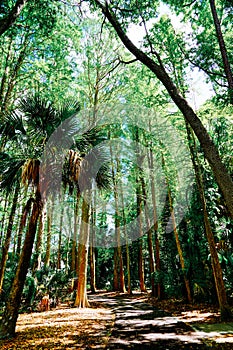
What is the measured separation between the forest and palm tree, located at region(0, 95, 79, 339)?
27mm

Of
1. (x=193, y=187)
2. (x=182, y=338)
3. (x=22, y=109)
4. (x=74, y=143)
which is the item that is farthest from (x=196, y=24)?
(x=182, y=338)

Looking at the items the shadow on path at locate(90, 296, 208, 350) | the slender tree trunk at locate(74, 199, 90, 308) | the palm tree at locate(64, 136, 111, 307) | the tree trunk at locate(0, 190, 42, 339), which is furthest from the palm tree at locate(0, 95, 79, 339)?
the slender tree trunk at locate(74, 199, 90, 308)

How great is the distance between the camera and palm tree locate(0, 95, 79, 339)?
628cm

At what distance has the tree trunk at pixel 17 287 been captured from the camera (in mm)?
5945

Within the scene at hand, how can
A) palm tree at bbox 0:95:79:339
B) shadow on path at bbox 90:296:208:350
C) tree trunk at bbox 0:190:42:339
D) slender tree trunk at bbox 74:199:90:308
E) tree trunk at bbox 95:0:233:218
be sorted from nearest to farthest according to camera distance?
tree trunk at bbox 95:0:233:218 < shadow on path at bbox 90:296:208:350 < tree trunk at bbox 0:190:42:339 < palm tree at bbox 0:95:79:339 < slender tree trunk at bbox 74:199:90:308

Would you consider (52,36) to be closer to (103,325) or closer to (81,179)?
(81,179)

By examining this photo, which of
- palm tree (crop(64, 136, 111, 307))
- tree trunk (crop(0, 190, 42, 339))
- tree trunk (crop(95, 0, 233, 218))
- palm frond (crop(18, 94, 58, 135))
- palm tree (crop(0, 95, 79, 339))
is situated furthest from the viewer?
palm frond (crop(18, 94, 58, 135))

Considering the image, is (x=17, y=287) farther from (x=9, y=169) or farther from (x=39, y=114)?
(x=39, y=114)

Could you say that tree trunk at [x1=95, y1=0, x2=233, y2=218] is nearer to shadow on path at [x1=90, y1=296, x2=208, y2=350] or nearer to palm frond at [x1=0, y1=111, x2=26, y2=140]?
shadow on path at [x1=90, y1=296, x2=208, y2=350]

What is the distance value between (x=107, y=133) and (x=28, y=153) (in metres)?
4.15

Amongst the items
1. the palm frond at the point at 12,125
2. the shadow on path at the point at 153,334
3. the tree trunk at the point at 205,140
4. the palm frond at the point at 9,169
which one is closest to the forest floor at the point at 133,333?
the shadow on path at the point at 153,334

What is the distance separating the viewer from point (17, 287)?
629 cm

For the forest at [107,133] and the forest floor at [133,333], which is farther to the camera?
the forest at [107,133]

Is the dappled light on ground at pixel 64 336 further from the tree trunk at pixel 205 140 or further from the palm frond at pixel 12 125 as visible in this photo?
the palm frond at pixel 12 125
